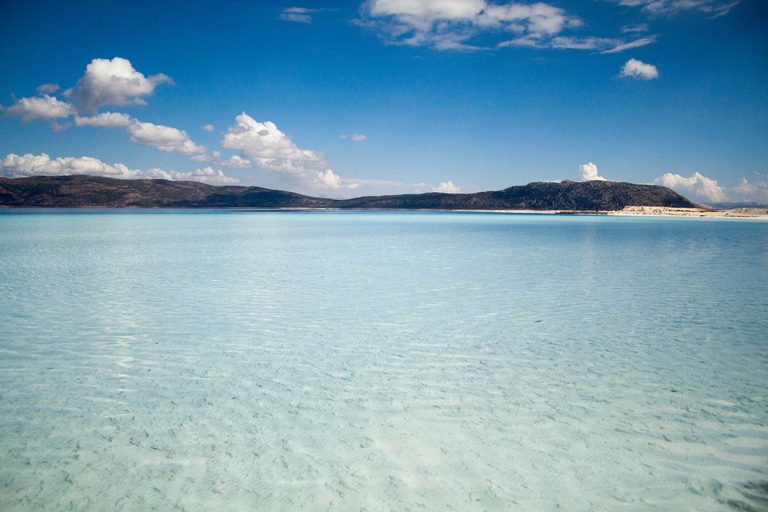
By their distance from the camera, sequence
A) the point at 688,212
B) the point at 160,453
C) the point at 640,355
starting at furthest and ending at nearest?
the point at 688,212, the point at 640,355, the point at 160,453

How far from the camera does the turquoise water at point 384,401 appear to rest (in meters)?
5.13

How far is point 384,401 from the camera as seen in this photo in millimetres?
7402

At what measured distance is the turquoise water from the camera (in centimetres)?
513

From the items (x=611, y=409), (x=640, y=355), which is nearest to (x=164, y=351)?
(x=611, y=409)

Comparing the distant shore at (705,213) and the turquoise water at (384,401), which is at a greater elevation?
the distant shore at (705,213)

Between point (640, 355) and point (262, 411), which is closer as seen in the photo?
point (262, 411)

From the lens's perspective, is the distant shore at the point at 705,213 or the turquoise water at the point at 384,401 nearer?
the turquoise water at the point at 384,401

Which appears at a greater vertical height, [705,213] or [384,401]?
[705,213]

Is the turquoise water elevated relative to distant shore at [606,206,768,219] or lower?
lower

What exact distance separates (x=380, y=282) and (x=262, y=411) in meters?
12.3

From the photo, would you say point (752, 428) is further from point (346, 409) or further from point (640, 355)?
point (346, 409)

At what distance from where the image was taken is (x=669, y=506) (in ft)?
15.8

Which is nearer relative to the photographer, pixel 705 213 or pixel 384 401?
pixel 384 401

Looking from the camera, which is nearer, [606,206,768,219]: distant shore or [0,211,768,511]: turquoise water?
[0,211,768,511]: turquoise water
